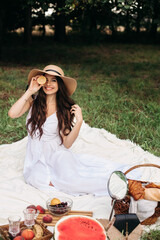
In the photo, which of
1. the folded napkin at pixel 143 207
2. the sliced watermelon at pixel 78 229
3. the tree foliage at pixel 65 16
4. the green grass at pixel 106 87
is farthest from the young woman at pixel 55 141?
the tree foliage at pixel 65 16

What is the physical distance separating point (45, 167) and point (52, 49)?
36.9 feet

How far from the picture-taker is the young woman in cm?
340

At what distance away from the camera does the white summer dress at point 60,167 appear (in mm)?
3373

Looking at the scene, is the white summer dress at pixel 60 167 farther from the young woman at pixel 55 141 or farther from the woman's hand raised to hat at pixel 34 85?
the woman's hand raised to hat at pixel 34 85

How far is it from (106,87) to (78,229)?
19.3 ft

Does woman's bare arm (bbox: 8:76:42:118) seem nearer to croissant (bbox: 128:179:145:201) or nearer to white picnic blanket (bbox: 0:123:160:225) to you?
white picnic blanket (bbox: 0:123:160:225)

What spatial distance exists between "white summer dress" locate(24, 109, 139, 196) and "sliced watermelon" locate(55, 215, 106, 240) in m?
0.95

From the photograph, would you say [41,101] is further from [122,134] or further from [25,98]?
[122,134]

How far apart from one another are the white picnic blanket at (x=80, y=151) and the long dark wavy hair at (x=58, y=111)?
69 cm

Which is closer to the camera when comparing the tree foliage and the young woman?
the young woman

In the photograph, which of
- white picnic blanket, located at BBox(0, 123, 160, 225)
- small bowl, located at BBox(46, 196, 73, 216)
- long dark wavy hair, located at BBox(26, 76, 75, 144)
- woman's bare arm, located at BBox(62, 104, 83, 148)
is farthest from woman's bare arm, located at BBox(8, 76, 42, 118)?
small bowl, located at BBox(46, 196, 73, 216)

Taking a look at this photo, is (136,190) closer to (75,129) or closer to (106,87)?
(75,129)

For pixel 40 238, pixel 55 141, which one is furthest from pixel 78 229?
pixel 55 141

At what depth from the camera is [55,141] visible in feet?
12.1
